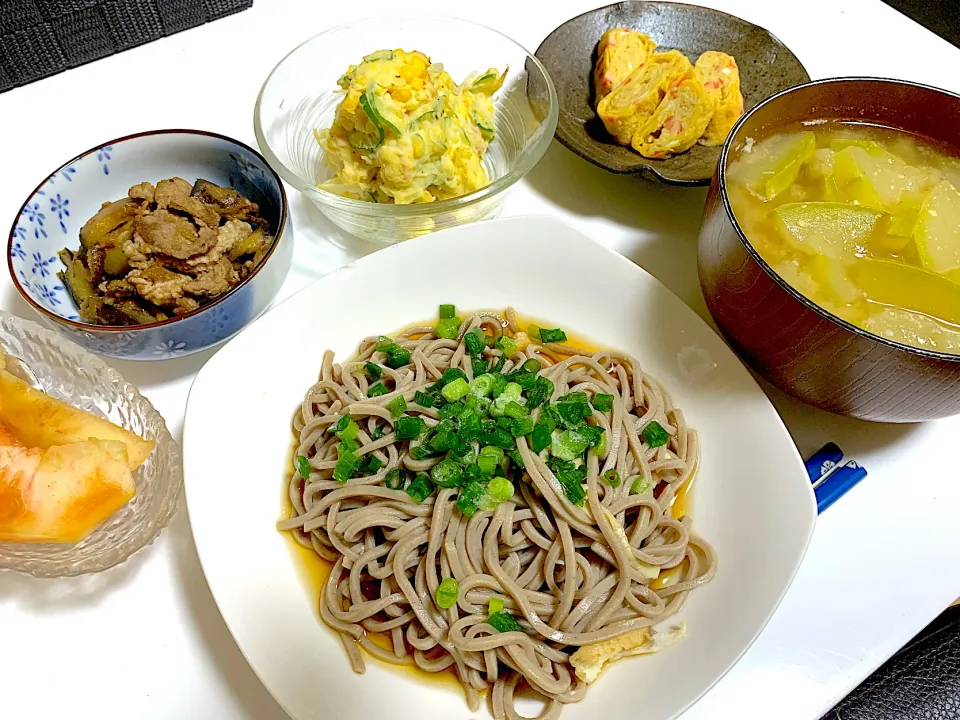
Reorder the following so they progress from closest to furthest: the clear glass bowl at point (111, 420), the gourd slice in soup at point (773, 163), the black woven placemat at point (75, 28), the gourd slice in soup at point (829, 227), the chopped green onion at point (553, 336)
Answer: the clear glass bowl at point (111, 420) → the gourd slice in soup at point (829, 227) → the gourd slice in soup at point (773, 163) → the chopped green onion at point (553, 336) → the black woven placemat at point (75, 28)

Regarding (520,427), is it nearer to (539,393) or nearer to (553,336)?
(539,393)

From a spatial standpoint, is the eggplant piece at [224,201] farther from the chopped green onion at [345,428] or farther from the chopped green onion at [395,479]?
the chopped green onion at [395,479]

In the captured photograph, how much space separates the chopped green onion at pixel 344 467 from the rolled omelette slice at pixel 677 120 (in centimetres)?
126

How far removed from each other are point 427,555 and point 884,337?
3.39ft

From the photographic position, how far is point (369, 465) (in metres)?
1.58

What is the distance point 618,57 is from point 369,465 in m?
1.49

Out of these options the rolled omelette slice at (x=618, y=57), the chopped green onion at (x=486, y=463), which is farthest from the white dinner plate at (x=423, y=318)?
the rolled omelette slice at (x=618, y=57)

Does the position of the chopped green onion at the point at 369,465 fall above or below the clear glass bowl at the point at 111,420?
below

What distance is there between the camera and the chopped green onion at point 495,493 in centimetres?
149

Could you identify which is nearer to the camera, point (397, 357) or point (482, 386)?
point (482, 386)

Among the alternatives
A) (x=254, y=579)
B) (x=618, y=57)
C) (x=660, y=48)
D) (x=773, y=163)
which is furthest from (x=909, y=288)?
(x=254, y=579)

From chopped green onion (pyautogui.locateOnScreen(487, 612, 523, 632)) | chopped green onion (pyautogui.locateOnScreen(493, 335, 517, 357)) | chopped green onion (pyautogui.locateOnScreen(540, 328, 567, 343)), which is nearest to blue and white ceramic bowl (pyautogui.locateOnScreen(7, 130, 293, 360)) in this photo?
chopped green onion (pyautogui.locateOnScreen(493, 335, 517, 357))

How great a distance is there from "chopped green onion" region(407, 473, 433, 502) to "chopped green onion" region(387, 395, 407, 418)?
175 mm

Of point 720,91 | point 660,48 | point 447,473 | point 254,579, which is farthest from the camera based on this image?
point 660,48
